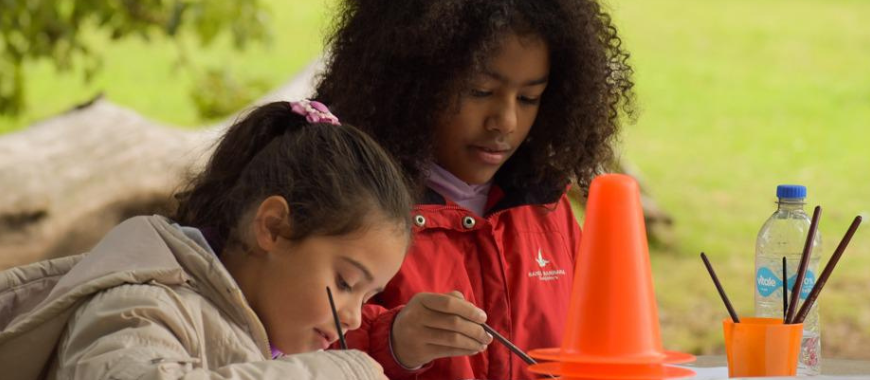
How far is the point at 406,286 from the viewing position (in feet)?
8.44

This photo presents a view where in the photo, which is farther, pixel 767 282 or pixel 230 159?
pixel 767 282

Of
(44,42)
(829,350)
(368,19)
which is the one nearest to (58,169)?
(44,42)

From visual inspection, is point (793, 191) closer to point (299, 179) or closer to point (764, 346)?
point (764, 346)

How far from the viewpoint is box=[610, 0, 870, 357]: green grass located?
7.70 meters

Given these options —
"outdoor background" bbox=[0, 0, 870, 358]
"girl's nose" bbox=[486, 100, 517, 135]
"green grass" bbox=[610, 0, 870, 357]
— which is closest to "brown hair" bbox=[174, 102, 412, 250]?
"girl's nose" bbox=[486, 100, 517, 135]

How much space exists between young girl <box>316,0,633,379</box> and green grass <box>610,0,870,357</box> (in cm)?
422

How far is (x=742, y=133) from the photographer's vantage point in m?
9.95

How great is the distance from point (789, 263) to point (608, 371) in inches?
28.0

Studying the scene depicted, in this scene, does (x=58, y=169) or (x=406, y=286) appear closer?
(x=406, y=286)

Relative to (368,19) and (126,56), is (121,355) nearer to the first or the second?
(368,19)

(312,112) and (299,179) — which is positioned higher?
(312,112)

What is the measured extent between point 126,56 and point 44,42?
6.61 meters

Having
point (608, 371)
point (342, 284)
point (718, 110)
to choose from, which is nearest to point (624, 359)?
point (608, 371)

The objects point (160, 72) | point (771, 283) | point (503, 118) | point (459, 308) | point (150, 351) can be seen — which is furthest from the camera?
point (160, 72)
